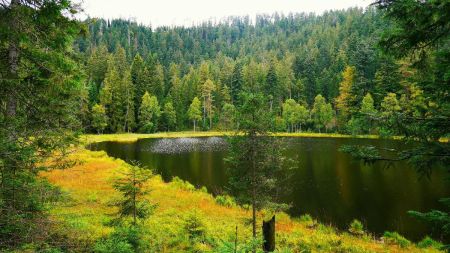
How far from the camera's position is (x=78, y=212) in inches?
564

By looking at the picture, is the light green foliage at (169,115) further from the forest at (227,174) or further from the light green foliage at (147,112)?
the forest at (227,174)

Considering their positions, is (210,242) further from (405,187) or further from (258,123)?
(405,187)

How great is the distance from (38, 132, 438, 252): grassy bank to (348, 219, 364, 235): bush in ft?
1.71

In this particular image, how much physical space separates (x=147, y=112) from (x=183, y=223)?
202ft

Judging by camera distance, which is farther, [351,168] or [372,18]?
[372,18]

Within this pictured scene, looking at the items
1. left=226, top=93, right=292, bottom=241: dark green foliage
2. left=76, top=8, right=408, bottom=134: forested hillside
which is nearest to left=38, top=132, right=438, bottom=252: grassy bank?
left=226, top=93, right=292, bottom=241: dark green foliage

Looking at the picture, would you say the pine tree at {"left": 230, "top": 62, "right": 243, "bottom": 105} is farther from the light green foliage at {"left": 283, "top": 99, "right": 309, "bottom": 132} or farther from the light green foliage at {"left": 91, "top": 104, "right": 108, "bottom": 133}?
the light green foliage at {"left": 91, "top": 104, "right": 108, "bottom": 133}

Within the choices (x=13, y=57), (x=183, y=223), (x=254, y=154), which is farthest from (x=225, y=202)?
(x=13, y=57)

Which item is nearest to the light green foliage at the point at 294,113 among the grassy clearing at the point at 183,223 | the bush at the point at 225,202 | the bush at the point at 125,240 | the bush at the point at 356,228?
the grassy clearing at the point at 183,223

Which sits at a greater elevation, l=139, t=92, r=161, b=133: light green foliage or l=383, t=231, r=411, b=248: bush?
l=139, t=92, r=161, b=133: light green foliage

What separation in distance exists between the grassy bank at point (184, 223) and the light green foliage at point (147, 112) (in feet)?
163

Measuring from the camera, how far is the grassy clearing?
11039mm

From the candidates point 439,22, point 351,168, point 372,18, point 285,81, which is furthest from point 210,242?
point 372,18

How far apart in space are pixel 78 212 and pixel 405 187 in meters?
21.4
